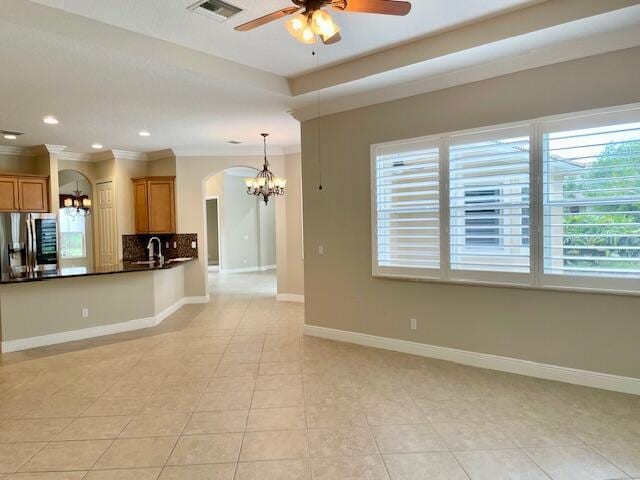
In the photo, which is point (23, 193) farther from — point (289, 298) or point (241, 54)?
point (241, 54)

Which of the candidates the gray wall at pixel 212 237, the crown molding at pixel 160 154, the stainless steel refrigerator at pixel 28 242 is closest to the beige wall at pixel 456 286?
the crown molding at pixel 160 154

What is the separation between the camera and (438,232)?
13.3 ft

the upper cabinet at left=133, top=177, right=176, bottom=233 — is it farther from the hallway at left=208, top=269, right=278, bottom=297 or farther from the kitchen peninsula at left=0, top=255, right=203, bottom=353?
the hallway at left=208, top=269, right=278, bottom=297

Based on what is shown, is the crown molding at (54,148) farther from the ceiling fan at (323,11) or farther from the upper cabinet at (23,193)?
the ceiling fan at (323,11)

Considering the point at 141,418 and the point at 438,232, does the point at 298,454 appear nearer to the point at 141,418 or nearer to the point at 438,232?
the point at 141,418

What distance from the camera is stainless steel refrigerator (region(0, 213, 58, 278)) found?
20.6 ft

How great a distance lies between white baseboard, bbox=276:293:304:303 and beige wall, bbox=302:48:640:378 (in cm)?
209

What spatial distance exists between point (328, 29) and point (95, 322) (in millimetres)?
4850

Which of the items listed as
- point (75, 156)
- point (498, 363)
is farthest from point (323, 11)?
point (75, 156)

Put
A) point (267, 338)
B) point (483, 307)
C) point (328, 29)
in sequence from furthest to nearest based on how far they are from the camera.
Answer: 1. point (267, 338)
2. point (483, 307)
3. point (328, 29)

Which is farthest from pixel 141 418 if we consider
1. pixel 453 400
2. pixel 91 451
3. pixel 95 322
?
pixel 95 322

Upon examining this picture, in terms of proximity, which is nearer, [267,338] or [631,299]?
[631,299]

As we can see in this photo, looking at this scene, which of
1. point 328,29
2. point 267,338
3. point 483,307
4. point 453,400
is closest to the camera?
point 328,29

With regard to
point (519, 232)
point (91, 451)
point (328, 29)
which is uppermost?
point (328, 29)
